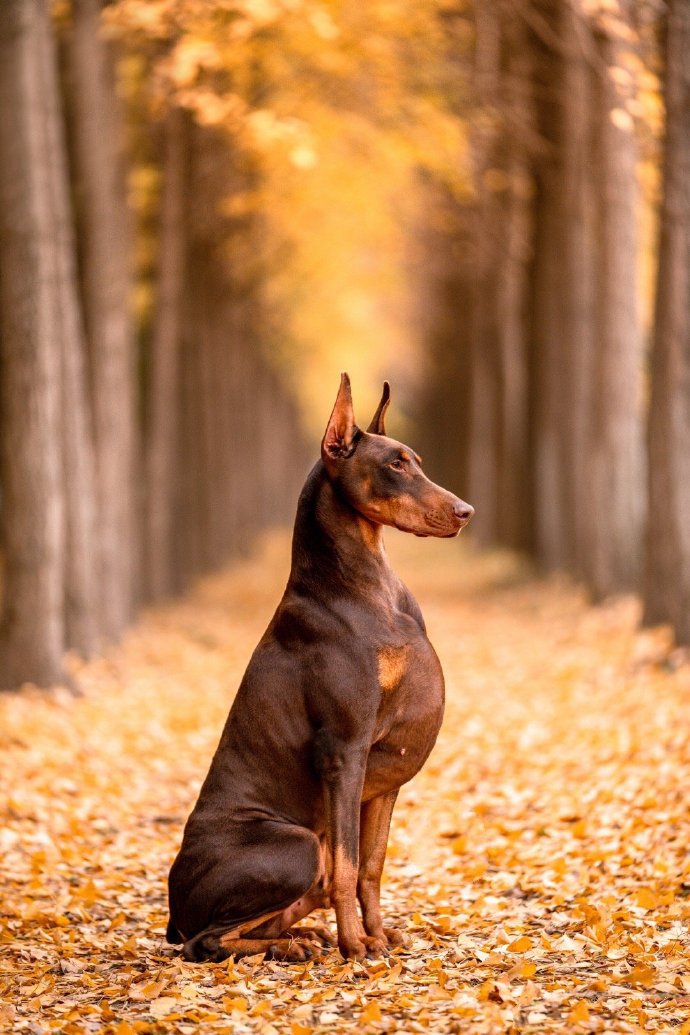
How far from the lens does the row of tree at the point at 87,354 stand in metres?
12.1

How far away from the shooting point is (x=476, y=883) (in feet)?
23.2

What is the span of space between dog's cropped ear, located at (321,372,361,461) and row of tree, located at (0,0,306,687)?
7.10m

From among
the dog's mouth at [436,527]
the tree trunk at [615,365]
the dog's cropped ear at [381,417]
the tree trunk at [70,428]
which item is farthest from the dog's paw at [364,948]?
the tree trunk at [615,365]

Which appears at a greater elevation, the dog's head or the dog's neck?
the dog's head

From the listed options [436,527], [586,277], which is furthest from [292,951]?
[586,277]

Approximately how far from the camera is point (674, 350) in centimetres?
1253

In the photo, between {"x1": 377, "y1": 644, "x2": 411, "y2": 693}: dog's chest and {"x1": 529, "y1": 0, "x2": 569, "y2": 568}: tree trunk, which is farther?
{"x1": 529, "y1": 0, "x2": 569, "y2": 568}: tree trunk

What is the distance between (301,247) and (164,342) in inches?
470

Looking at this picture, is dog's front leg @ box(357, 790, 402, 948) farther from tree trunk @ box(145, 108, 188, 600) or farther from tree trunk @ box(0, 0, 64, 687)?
tree trunk @ box(145, 108, 188, 600)

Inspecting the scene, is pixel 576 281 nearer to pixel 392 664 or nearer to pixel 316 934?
→ pixel 392 664

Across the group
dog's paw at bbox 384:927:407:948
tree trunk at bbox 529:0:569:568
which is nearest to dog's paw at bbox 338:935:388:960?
dog's paw at bbox 384:927:407:948

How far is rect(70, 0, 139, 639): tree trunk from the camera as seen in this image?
50.4 feet

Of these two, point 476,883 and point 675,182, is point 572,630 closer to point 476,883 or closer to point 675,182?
point 675,182

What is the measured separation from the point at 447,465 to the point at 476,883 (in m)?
41.5
